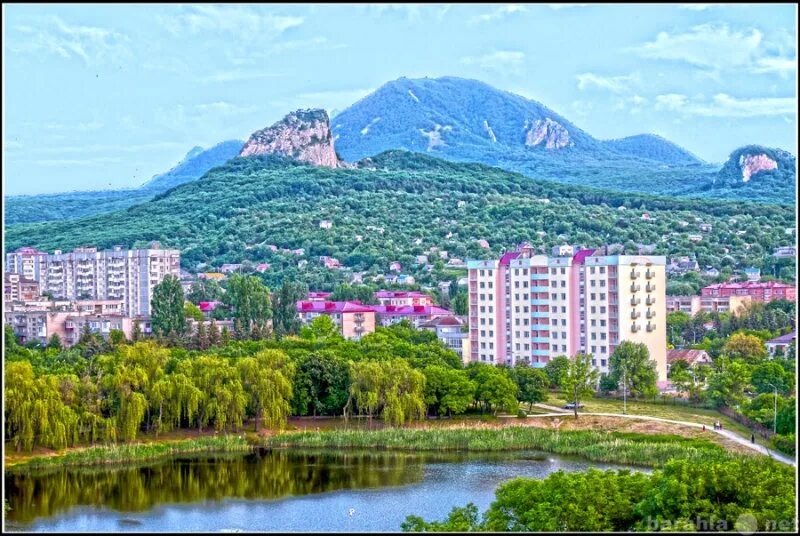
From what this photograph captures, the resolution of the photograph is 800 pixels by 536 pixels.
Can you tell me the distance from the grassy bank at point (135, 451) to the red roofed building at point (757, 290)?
112ft

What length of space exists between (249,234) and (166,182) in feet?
311

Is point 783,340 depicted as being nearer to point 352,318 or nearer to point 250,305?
point 352,318

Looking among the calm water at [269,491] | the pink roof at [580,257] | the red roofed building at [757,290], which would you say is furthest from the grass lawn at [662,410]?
the red roofed building at [757,290]

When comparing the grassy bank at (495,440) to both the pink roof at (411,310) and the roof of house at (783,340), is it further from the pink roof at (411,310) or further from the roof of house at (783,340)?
the pink roof at (411,310)

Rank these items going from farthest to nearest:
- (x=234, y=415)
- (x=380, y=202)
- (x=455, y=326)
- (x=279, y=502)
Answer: (x=380, y=202)
(x=455, y=326)
(x=234, y=415)
(x=279, y=502)

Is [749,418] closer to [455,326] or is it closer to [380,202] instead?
[455,326]

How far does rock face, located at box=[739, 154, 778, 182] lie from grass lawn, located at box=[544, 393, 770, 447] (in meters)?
93.8

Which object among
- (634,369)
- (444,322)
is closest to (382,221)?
(444,322)

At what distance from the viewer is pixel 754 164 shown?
126438 mm

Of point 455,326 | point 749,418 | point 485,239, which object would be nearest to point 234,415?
point 749,418

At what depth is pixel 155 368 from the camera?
1212 inches

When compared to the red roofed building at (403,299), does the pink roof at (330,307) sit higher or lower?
lower

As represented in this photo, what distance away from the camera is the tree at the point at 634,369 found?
120 feet

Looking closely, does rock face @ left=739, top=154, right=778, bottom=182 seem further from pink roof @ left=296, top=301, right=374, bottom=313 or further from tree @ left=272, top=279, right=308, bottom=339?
tree @ left=272, top=279, right=308, bottom=339
